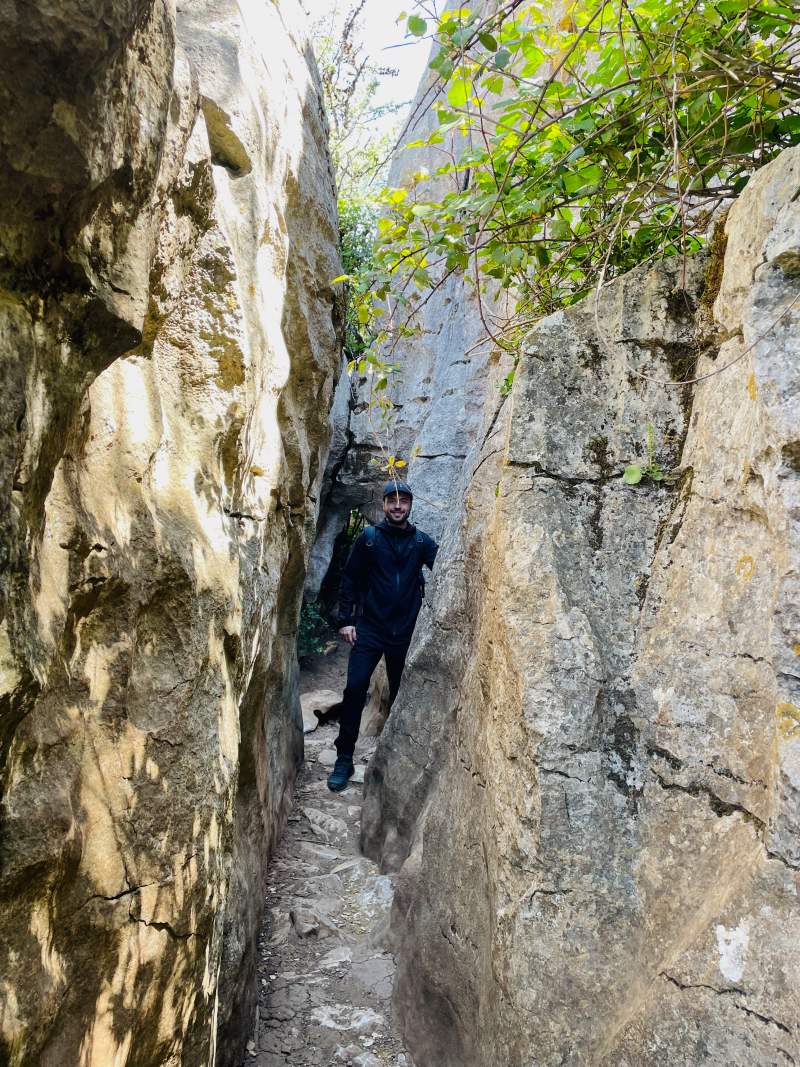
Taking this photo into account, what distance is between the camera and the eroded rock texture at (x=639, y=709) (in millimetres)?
1902

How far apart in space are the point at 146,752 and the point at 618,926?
1.65 m

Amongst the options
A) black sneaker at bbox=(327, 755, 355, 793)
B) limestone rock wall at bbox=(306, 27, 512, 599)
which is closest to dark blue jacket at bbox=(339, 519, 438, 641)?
black sneaker at bbox=(327, 755, 355, 793)

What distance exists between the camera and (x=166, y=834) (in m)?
2.18

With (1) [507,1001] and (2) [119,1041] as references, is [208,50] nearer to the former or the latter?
(2) [119,1041]

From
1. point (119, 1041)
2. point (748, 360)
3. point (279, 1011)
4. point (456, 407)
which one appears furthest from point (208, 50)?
point (456, 407)

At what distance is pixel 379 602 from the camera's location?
18.2ft

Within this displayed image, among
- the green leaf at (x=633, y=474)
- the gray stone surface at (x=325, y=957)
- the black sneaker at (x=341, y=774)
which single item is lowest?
the gray stone surface at (x=325, y=957)

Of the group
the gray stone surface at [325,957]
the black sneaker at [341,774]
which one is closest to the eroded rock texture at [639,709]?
the gray stone surface at [325,957]

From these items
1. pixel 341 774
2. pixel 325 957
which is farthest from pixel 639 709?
pixel 341 774

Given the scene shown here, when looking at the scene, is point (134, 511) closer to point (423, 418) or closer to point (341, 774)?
point (341, 774)

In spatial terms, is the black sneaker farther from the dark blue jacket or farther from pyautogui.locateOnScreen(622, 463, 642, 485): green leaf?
pyautogui.locateOnScreen(622, 463, 642, 485): green leaf

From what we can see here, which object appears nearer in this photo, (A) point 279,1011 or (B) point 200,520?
(B) point 200,520

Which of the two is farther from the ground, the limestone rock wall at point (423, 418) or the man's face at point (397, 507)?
the limestone rock wall at point (423, 418)

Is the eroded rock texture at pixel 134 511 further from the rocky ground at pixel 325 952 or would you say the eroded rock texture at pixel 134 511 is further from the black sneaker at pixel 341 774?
the black sneaker at pixel 341 774
